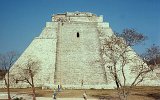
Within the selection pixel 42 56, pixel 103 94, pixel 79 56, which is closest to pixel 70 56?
pixel 79 56

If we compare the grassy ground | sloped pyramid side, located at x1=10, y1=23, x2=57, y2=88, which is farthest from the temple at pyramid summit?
the grassy ground

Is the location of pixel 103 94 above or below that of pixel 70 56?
below

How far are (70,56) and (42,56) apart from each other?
3.18 m

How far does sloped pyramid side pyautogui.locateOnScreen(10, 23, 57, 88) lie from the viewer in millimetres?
35625

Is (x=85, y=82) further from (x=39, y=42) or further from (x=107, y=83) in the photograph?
(x=39, y=42)

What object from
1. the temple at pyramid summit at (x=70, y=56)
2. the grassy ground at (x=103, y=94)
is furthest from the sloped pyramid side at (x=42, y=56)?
the grassy ground at (x=103, y=94)

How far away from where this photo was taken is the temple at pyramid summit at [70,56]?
34656 mm

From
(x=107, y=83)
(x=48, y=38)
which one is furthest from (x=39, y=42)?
(x=107, y=83)

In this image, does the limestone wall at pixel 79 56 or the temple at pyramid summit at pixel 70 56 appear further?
the limestone wall at pixel 79 56

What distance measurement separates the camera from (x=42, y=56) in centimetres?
3794

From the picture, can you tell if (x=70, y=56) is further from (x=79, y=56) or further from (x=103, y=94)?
(x=103, y=94)

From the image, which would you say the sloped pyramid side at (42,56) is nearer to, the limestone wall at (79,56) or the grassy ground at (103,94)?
the limestone wall at (79,56)

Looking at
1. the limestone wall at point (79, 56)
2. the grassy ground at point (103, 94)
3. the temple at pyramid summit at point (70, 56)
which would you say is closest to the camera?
the grassy ground at point (103, 94)

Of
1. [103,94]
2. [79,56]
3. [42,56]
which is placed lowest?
[103,94]
